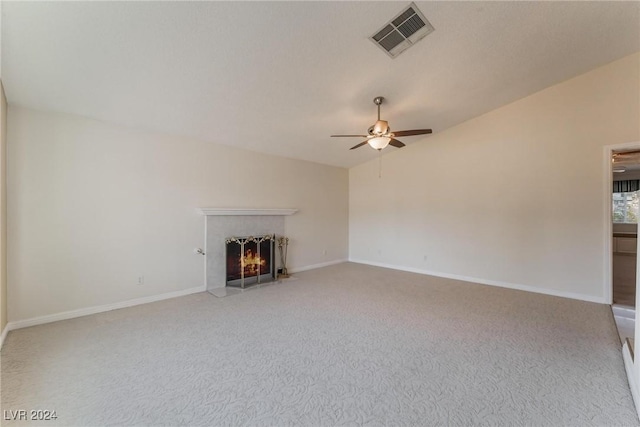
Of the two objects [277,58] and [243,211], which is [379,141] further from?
[243,211]

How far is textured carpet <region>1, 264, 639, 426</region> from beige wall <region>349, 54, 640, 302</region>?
0.91m

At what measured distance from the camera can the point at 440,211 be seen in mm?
5434

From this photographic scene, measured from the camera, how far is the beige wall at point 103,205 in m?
2.99

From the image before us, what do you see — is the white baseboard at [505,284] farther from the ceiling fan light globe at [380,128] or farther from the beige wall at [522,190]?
the ceiling fan light globe at [380,128]

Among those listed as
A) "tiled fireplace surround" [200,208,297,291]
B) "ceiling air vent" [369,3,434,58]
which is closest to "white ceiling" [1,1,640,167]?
"ceiling air vent" [369,3,434,58]

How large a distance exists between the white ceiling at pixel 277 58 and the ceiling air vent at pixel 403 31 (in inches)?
3.2

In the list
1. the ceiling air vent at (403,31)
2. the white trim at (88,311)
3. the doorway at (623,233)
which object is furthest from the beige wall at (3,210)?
the doorway at (623,233)

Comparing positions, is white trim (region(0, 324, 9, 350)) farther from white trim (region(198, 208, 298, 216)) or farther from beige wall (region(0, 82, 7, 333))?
white trim (region(198, 208, 298, 216))

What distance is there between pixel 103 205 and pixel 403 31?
428 cm

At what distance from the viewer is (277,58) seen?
274 cm

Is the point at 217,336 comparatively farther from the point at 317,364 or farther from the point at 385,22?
the point at 385,22

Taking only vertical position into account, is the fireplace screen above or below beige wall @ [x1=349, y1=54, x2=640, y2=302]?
below

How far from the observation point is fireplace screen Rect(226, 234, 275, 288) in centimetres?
468

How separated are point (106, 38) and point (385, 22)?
2517 millimetres
